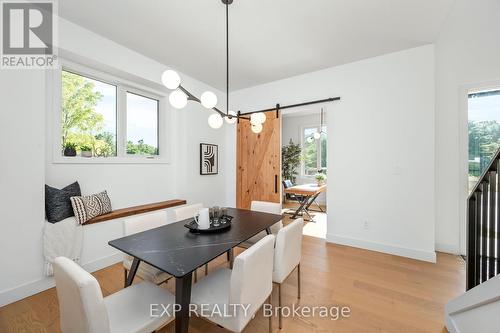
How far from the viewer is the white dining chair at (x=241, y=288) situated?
1185 mm

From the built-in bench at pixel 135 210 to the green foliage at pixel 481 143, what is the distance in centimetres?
448

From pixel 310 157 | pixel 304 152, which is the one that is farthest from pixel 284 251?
pixel 304 152

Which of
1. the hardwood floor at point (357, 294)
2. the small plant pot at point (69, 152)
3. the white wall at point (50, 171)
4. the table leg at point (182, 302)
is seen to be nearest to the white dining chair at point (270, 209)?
the hardwood floor at point (357, 294)

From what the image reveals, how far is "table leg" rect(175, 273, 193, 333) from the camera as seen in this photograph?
119cm

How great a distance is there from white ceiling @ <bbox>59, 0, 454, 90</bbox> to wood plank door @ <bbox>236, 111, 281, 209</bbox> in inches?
50.3

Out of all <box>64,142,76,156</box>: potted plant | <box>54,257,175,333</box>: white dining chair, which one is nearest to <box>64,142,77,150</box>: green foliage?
<box>64,142,76,156</box>: potted plant

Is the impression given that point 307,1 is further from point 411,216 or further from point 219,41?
point 411,216

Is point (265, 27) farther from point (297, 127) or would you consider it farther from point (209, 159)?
point (297, 127)

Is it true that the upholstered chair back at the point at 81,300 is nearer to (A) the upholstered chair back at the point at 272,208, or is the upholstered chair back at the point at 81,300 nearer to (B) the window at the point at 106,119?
(A) the upholstered chair back at the point at 272,208

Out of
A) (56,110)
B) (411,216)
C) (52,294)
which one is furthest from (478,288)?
(56,110)

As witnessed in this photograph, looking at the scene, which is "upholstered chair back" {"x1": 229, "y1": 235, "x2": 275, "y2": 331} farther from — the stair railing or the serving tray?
the stair railing

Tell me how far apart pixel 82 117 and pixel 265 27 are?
2.65m

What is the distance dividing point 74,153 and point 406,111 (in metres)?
4.53

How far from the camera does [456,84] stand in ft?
9.71
